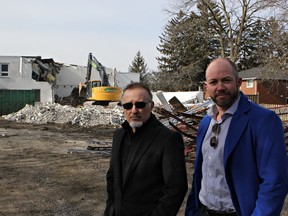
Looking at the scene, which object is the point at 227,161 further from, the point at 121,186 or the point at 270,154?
the point at 121,186

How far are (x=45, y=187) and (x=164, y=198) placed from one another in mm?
5770

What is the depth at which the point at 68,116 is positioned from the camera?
24859 millimetres

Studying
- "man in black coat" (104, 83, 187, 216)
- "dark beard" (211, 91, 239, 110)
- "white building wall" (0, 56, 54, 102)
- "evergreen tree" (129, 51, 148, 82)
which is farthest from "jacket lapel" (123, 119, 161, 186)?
"evergreen tree" (129, 51, 148, 82)

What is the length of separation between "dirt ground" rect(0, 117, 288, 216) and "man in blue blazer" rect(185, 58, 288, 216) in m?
3.86

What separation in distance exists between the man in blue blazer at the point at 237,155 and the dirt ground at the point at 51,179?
3.86 metres

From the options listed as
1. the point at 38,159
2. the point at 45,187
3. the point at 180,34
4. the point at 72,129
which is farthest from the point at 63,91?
the point at 45,187

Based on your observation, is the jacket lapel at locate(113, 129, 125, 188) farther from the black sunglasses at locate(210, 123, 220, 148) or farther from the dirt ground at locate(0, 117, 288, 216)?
the dirt ground at locate(0, 117, 288, 216)

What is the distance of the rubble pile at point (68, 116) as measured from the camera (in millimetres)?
23703

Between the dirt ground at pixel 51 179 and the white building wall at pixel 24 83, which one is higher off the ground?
the white building wall at pixel 24 83

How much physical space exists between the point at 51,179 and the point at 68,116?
16.5 metres

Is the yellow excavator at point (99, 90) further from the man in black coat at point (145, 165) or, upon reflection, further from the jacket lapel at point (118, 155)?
the man in black coat at point (145, 165)

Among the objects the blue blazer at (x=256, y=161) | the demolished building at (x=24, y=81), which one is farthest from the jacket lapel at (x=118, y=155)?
the demolished building at (x=24, y=81)

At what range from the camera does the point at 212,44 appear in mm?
50375

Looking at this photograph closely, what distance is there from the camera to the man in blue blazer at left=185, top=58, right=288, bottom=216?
7.69ft
